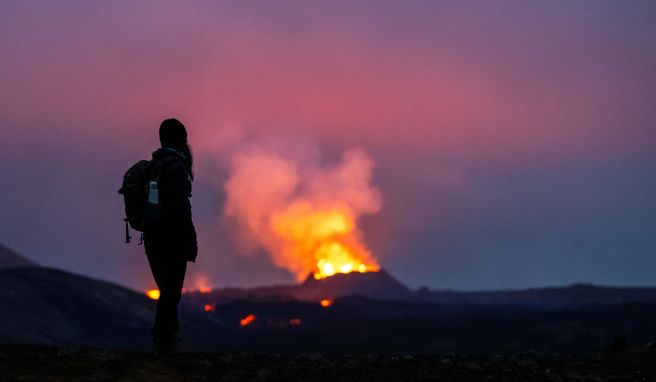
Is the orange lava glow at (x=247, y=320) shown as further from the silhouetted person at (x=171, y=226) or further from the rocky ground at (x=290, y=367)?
the silhouetted person at (x=171, y=226)

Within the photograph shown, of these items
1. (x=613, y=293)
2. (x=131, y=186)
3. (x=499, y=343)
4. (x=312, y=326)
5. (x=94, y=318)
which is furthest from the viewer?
(x=613, y=293)

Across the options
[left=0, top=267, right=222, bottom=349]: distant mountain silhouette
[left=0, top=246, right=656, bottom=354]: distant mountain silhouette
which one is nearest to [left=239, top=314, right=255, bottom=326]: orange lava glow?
[left=0, top=246, right=656, bottom=354]: distant mountain silhouette

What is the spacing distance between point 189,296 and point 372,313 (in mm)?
40682

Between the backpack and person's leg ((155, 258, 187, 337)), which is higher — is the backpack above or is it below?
above

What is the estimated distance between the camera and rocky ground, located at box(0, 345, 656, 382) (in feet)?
34.6

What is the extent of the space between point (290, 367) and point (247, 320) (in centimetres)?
9027

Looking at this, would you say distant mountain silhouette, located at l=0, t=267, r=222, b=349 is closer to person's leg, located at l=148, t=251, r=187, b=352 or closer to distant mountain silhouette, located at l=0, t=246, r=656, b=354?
distant mountain silhouette, located at l=0, t=246, r=656, b=354

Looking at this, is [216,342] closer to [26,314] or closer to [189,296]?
[26,314]

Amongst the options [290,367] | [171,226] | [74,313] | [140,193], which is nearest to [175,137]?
[140,193]

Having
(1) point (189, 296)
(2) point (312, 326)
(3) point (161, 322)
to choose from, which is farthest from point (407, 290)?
(3) point (161, 322)

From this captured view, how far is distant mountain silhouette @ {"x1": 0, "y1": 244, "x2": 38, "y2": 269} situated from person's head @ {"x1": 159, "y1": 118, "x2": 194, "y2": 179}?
350 feet

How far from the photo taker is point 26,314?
7294cm

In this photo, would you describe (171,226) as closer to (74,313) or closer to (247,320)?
(74,313)

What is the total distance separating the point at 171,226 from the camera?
11.0m
